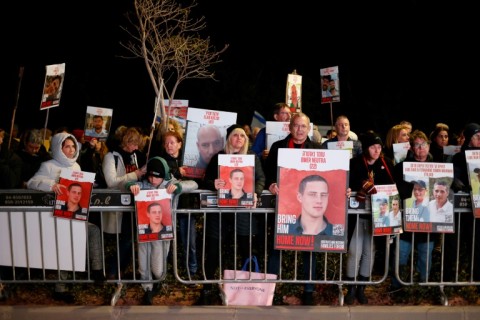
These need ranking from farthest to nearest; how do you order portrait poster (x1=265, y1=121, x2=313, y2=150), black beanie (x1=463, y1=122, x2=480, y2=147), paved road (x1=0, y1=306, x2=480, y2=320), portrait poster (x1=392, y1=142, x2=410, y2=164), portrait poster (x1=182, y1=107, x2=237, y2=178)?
portrait poster (x1=392, y1=142, x2=410, y2=164) < portrait poster (x1=265, y1=121, x2=313, y2=150) < portrait poster (x1=182, y1=107, x2=237, y2=178) < black beanie (x1=463, y1=122, x2=480, y2=147) < paved road (x1=0, y1=306, x2=480, y2=320)

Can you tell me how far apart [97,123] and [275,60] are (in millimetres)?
23920

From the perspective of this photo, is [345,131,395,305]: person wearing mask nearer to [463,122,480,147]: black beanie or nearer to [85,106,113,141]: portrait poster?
[463,122,480,147]: black beanie

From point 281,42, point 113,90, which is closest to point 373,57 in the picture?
point 281,42

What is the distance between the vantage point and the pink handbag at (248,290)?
691 centimetres

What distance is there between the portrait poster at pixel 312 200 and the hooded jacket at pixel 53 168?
2.42m

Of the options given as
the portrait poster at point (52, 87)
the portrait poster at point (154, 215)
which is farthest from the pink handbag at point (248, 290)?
the portrait poster at point (52, 87)

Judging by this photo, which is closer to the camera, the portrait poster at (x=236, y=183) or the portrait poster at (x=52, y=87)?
the portrait poster at (x=236, y=183)

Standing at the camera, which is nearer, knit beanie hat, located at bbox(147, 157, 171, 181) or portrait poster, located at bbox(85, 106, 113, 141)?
knit beanie hat, located at bbox(147, 157, 171, 181)

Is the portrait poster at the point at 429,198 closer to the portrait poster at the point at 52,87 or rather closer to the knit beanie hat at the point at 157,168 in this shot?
the knit beanie hat at the point at 157,168

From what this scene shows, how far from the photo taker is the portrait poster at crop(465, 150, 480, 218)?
6.86 m

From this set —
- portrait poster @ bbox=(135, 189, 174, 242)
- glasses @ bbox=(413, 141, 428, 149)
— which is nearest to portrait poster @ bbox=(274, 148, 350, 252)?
glasses @ bbox=(413, 141, 428, 149)

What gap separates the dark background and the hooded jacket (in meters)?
23.3

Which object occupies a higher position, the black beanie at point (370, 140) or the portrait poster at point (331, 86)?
the portrait poster at point (331, 86)

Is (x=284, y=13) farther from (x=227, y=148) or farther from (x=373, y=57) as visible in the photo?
(x=227, y=148)
